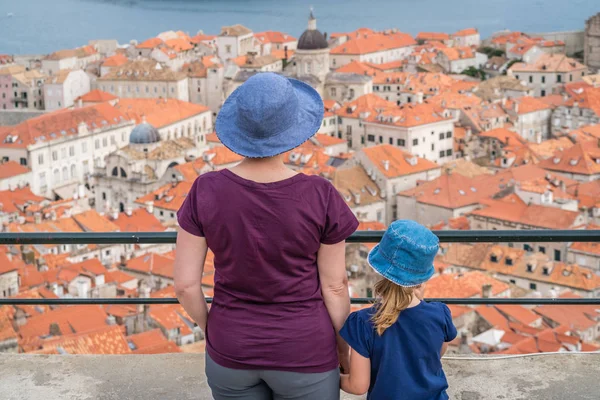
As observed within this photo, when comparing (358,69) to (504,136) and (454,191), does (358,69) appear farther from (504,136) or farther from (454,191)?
(454,191)

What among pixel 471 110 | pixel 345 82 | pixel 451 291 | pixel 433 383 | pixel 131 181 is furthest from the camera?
pixel 345 82

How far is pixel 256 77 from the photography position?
2305mm

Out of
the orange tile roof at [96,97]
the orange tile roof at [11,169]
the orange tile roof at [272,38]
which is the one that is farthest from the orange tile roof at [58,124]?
the orange tile roof at [272,38]

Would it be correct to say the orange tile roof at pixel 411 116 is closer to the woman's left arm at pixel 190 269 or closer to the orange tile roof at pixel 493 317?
the orange tile roof at pixel 493 317

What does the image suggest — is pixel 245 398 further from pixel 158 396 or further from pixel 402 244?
pixel 158 396

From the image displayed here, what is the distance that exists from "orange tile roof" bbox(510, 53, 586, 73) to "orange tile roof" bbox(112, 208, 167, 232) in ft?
96.2

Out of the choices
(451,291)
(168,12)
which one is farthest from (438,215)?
(168,12)

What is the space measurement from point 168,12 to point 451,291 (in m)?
90.7

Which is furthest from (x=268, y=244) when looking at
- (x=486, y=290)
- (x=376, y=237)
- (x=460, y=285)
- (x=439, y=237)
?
(x=460, y=285)

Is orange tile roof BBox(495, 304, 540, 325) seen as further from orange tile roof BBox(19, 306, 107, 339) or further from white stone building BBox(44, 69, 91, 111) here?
white stone building BBox(44, 69, 91, 111)

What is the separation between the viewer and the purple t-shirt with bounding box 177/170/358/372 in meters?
2.28

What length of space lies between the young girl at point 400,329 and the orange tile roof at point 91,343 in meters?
12.5

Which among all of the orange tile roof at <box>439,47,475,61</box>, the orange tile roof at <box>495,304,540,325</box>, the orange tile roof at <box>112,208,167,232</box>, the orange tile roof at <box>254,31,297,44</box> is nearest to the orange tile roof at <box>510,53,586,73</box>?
the orange tile roof at <box>439,47,475,61</box>

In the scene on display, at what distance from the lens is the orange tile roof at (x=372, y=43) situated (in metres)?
61.8
